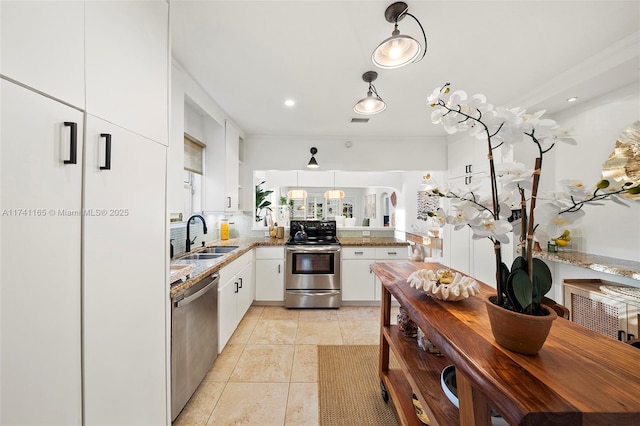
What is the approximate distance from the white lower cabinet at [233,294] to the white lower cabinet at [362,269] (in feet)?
4.43

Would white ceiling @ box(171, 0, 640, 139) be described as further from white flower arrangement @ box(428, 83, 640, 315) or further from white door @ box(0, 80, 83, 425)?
white door @ box(0, 80, 83, 425)

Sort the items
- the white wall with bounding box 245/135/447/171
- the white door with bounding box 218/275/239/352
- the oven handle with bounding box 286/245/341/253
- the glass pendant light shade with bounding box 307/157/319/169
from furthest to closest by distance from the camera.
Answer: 1. the white wall with bounding box 245/135/447/171
2. the glass pendant light shade with bounding box 307/157/319/169
3. the oven handle with bounding box 286/245/341/253
4. the white door with bounding box 218/275/239/352

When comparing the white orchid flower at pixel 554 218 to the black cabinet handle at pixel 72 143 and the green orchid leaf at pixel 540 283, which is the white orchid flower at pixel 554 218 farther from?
the black cabinet handle at pixel 72 143

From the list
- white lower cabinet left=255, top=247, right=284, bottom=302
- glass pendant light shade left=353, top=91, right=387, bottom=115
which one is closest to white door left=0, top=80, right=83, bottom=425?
glass pendant light shade left=353, top=91, right=387, bottom=115

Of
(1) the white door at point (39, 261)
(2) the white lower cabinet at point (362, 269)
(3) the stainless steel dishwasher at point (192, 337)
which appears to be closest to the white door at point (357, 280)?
(2) the white lower cabinet at point (362, 269)

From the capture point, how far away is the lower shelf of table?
40.1 inches

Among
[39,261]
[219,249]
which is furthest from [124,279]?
[219,249]

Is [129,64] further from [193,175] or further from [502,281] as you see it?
[193,175]

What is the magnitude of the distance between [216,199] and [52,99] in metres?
2.33

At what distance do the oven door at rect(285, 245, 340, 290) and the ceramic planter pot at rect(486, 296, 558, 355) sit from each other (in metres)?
2.83

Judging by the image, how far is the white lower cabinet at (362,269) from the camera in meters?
3.64

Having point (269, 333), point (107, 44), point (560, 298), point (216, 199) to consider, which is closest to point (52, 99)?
point (107, 44)

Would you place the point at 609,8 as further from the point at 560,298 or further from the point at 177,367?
the point at 177,367

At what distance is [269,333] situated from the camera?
112 inches
